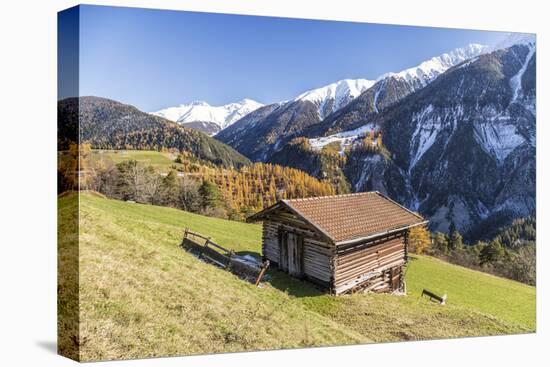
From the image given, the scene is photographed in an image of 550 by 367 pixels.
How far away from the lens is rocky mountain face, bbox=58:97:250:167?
10.3m

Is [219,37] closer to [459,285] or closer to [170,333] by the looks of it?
[170,333]

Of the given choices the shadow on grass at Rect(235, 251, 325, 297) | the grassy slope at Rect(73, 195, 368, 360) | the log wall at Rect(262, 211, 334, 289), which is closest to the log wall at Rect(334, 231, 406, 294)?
the log wall at Rect(262, 211, 334, 289)

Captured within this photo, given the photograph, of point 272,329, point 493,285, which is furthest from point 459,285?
point 272,329

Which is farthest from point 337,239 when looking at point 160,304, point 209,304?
point 160,304

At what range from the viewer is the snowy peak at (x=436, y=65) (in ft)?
48.9

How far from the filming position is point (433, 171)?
19.2 metres

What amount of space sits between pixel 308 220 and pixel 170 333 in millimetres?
5673

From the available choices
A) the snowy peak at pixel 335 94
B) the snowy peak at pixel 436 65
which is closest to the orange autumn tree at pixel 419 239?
the snowy peak at pixel 436 65

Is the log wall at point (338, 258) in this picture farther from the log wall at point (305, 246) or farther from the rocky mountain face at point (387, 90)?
the rocky mountain face at point (387, 90)

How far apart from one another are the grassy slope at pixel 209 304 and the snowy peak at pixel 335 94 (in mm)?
4872

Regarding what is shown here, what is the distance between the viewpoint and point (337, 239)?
13.6m

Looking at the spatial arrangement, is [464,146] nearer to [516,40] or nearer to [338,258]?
[516,40]

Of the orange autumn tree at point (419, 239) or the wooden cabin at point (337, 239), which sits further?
the orange autumn tree at point (419, 239)

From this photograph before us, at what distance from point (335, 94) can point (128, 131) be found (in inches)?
261
